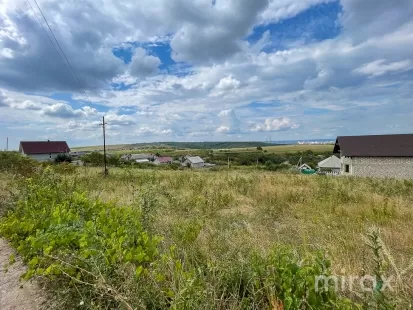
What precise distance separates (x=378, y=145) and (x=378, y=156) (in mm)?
1799

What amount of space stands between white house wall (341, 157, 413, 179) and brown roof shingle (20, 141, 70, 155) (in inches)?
2625

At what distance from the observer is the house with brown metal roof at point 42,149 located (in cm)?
6100

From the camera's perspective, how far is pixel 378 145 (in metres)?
28.6

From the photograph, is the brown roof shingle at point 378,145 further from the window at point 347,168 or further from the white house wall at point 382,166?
the window at point 347,168

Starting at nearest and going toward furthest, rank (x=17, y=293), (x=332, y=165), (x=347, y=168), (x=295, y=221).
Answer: (x=17, y=293) → (x=295, y=221) → (x=347, y=168) → (x=332, y=165)

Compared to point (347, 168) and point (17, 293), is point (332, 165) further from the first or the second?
point (17, 293)

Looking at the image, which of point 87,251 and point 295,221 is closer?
point 87,251

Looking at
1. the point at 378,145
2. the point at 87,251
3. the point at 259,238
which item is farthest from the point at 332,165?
the point at 87,251

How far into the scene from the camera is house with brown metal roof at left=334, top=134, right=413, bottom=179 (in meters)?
26.2

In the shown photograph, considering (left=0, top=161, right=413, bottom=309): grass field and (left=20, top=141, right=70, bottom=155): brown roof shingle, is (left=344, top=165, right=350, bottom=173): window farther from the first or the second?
(left=20, top=141, right=70, bottom=155): brown roof shingle

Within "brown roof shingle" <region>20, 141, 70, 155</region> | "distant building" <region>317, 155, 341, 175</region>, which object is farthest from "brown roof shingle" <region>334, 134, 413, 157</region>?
"brown roof shingle" <region>20, 141, 70, 155</region>

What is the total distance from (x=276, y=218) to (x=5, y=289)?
4834mm

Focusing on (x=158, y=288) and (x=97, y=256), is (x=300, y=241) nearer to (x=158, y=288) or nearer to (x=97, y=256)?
(x=158, y=288)

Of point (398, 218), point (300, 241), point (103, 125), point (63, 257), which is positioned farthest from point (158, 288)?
point (103, 125)
